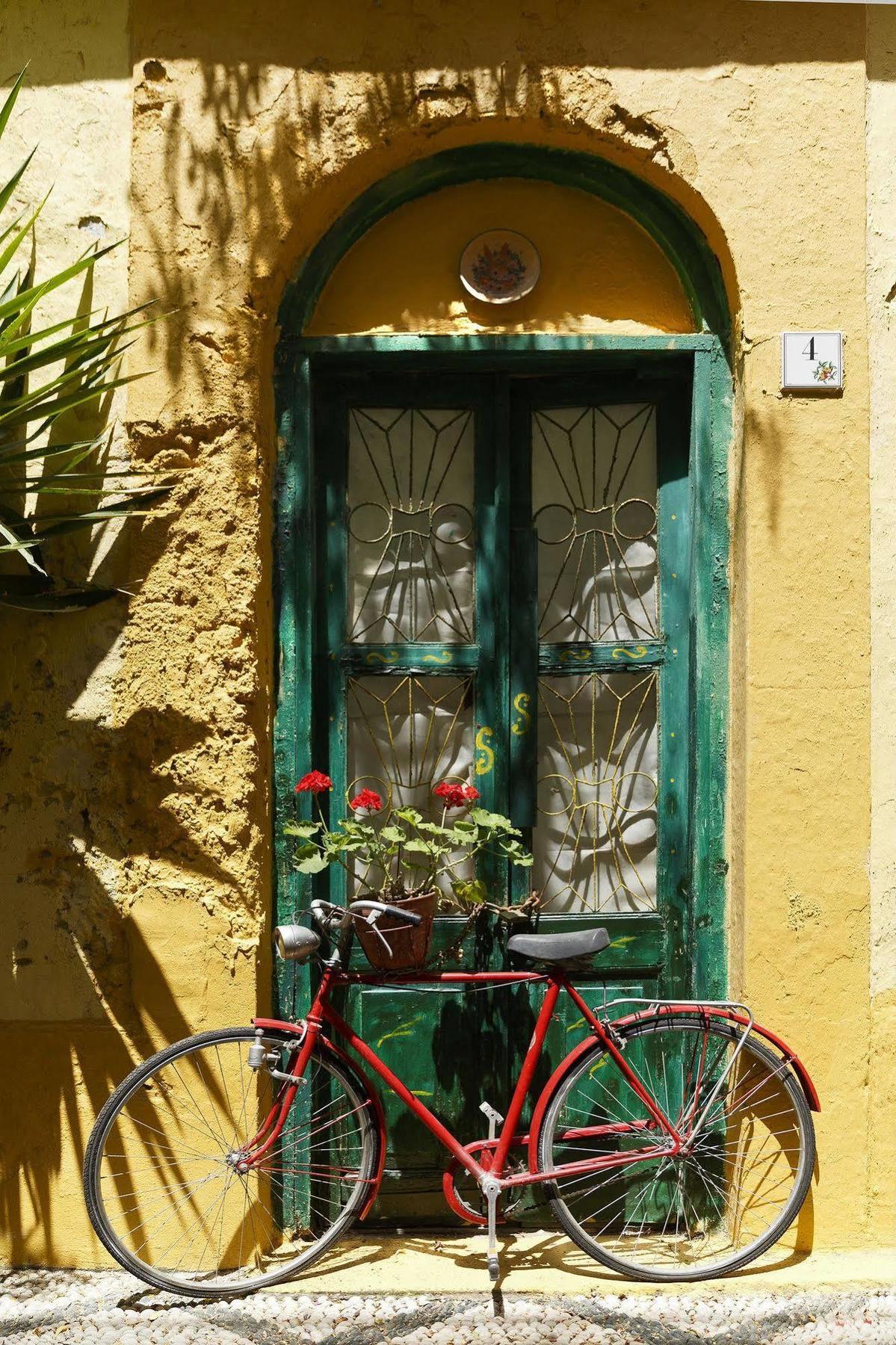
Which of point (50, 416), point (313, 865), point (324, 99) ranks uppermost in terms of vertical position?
point (324, 99)

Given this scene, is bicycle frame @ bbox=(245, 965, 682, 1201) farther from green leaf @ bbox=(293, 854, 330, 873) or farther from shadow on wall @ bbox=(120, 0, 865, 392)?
shadow on wall @ bbox=(120, 0, 865, 392)

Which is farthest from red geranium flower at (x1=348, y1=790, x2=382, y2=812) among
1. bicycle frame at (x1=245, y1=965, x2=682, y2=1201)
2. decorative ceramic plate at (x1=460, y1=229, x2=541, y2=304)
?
decorative ceramic plate at (x1=460, y1=229, x2=541, y2=304)

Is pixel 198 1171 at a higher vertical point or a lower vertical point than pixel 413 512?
lower

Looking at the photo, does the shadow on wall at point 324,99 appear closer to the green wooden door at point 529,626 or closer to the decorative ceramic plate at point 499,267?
the decorative ceramic plate at point 499,267

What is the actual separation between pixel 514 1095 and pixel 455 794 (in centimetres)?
92

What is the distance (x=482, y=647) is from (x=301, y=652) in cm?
58

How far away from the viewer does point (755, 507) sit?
149 inches

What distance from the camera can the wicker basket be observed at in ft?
11.8

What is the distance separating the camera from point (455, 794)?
3605 millimetres

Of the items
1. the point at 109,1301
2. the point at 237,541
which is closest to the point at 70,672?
the point at 237,541

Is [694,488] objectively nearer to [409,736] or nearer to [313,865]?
[409,736]

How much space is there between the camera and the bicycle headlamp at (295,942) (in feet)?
11.4

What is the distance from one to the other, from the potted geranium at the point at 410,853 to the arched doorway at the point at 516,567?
4.2 inches

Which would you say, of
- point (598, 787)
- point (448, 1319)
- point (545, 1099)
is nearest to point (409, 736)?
point (598, 787)
